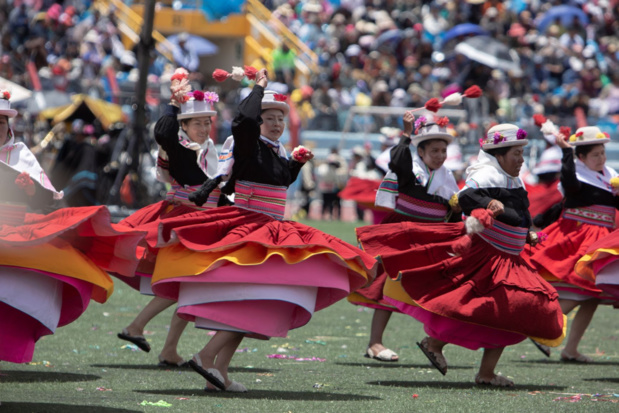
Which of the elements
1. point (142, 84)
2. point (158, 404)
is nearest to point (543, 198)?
point (158, 404)

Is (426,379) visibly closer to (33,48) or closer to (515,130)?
(515,130)

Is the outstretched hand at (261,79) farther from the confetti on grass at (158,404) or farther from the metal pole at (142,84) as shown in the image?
the metal pole at (142,84)

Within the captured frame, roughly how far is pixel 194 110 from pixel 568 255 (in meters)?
3.01

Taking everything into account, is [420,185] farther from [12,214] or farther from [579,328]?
[12,214]

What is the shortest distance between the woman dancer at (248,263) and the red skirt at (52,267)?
41cm

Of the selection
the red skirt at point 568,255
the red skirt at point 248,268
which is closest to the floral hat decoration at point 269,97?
the red skirt at point 248,268

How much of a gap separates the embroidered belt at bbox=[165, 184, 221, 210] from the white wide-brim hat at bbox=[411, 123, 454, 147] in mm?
1513

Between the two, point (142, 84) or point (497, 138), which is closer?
point (497, 138)

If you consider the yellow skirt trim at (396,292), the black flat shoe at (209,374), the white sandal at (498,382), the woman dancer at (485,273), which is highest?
the woman dancer at (485,273)

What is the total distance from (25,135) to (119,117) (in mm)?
2340

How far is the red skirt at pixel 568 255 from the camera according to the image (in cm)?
803

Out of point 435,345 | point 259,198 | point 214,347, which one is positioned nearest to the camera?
point 214,347

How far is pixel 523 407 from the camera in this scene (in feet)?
19.2

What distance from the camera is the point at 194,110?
763 centimetres
